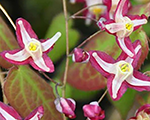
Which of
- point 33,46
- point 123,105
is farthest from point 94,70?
point 33,46

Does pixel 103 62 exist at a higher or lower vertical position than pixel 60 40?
higher

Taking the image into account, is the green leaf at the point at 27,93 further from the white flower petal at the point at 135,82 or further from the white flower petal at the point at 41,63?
the white flower petal at the point at 135,82

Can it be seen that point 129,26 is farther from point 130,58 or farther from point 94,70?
point 94,70

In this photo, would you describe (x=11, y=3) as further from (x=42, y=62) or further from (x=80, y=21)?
(x=42, y=62)

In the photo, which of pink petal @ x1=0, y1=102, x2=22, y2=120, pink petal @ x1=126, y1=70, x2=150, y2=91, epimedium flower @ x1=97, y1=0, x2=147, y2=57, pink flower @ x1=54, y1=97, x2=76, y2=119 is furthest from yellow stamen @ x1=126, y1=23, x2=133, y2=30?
pink petal @ x1=0, y1=102, x2=22, y2=120

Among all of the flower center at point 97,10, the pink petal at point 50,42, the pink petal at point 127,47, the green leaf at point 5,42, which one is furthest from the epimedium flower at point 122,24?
the flower center at point 97,10
